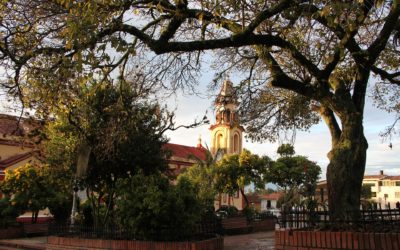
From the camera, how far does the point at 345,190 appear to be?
851 cm

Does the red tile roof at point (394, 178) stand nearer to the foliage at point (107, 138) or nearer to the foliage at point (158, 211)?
the foliage at point (107, 138)

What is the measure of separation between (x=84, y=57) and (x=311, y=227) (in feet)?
17.0

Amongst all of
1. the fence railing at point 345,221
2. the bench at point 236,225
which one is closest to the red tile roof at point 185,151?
the bench at point 236,225

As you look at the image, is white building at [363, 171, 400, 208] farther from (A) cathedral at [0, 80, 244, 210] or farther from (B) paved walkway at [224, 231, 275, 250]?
(B) paved walkway at [224, 231, 275, 250]

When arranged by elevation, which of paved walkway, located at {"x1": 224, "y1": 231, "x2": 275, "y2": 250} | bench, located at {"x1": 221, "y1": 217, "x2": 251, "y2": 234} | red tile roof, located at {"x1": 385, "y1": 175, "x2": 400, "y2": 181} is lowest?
paved walkway, located at {"x1": 224, "y1": 231, "x2": 275, "y2": 250}

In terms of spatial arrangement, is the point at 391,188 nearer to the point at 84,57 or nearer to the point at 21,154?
the point at 21,154

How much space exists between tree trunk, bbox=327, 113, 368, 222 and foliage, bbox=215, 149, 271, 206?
26.1m

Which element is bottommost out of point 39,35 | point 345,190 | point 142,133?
point 345,190

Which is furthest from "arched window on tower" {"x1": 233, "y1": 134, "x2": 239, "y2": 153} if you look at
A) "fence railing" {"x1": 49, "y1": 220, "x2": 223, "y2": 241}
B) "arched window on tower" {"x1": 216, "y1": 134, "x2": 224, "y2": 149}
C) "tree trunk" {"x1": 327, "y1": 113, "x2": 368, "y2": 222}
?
"tree trunk" {"x1": 327, "y1": 113, "x2": 368, "y2": 222}

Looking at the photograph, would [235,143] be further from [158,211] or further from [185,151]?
[158,211]

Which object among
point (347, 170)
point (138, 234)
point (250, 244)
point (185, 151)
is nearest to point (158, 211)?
point (138, 234)

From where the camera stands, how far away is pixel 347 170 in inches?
336

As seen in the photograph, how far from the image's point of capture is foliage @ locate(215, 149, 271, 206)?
35.0 meters

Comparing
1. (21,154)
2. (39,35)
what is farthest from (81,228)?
(21,154)
